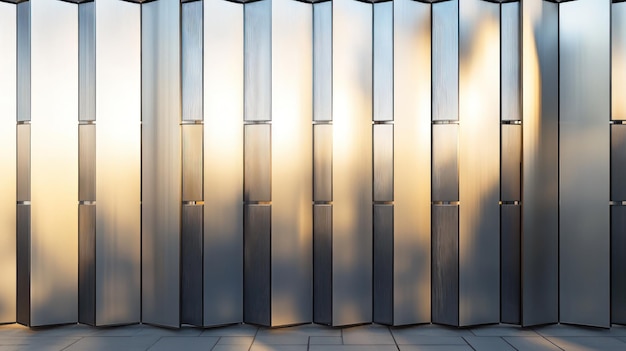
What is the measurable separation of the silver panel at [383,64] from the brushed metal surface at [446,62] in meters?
0.70

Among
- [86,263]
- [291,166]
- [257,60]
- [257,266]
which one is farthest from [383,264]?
[86,263]

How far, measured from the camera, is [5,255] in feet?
19.3

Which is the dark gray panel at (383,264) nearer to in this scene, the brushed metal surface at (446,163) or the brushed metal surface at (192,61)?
the brushed metal surface at (446,163)

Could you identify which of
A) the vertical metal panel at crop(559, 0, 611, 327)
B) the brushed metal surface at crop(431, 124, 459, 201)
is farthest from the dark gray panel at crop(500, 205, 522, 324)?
the brushed metal surface at crop(431, 124, 459, 201)

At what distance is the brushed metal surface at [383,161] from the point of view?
5.85m

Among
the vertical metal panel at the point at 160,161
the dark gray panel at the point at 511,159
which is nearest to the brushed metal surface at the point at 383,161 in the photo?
the dark gray panel at the point at 511,159

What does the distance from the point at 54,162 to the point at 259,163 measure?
10.4 feet

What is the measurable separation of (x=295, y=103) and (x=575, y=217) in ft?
15.5

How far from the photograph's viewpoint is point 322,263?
585 centimetres

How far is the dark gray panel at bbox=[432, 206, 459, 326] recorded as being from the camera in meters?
5.79

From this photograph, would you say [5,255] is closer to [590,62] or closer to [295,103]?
[295,103]

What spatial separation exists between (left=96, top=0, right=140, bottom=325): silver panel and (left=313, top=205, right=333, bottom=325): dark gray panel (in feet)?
7.09

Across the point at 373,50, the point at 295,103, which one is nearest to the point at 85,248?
the point at 295,103

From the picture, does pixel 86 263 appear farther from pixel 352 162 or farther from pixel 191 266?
pixel 352 162
